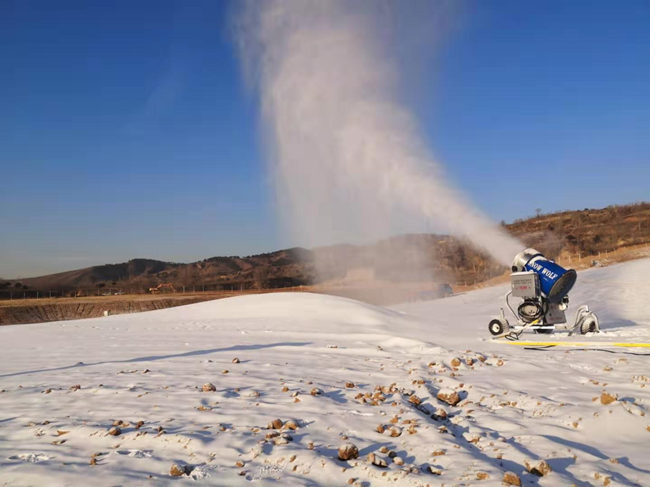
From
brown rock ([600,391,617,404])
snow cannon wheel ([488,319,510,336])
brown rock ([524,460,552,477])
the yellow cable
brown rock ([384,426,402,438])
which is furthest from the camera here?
snow cannon wheel ([488,319,510,336])

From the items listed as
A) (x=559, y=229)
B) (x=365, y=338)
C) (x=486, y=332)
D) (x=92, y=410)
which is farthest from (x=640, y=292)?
(x=559, y=229)

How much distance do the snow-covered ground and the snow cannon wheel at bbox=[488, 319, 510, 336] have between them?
957 mm

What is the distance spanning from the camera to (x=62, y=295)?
48.2 m

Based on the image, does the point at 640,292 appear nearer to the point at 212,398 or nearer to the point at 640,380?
the point at 640,380

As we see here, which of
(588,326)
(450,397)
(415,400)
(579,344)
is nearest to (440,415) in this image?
(415,400)

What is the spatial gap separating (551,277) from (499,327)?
1880 millimetres

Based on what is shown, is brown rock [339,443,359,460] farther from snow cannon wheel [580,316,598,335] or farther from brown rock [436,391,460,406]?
snow cannon wheel [580,316,598,335]

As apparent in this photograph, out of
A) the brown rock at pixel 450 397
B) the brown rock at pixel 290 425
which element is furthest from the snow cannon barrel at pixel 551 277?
the brown rock at pixel 290 425

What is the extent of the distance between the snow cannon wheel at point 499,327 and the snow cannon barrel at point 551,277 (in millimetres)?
1312

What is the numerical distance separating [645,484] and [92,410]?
5892mm

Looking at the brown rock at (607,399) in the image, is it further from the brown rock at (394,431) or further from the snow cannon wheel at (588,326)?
the snow cannon wheel at (588,326)

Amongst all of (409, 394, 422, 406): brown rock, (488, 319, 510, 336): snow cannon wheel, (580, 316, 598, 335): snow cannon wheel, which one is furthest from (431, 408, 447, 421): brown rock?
(580, 316, 598, 335): snow cannon wheel

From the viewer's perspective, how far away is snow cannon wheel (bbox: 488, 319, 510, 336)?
12.9 meters

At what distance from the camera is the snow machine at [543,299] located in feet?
40.6
